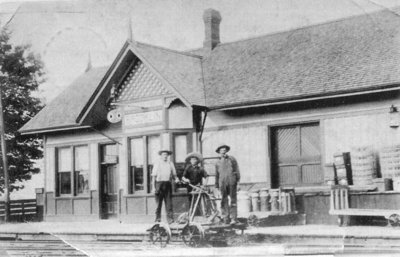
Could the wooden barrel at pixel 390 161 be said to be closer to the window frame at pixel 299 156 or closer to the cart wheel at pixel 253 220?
the window frame at pixel 299 156

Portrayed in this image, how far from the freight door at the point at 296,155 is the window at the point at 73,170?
6.79 meters

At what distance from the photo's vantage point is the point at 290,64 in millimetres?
15344

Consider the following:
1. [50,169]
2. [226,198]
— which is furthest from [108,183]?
[226,198]

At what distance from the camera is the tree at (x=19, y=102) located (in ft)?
50.4

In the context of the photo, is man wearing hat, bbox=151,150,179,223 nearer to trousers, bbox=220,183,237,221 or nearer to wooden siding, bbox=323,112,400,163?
trousers, bbox=220,183,237,221

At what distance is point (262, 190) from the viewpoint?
14.0m

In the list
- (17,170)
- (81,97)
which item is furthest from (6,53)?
(17,170)

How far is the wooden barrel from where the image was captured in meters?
13.1

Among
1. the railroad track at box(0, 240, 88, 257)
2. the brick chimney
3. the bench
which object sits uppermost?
the brick chimney

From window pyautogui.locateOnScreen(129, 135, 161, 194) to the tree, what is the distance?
298 cm

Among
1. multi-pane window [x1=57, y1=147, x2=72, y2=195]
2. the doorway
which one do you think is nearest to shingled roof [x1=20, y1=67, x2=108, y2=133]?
multi-pane window [x1=57, y1=147, x2=72, y2=195]

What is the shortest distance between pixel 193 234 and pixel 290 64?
18.8ft

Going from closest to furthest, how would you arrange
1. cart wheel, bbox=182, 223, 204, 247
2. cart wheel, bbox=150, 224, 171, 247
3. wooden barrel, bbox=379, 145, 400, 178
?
cart wheel, bbox=182, 223, 204, 247 < cart wheel, bbox=150, 224, 171, 247 < wooden barrel, bbox=379, 145, 400, 178

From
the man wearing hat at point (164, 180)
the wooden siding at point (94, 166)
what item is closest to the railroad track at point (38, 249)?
the man wearing hat at point (164, 180)
